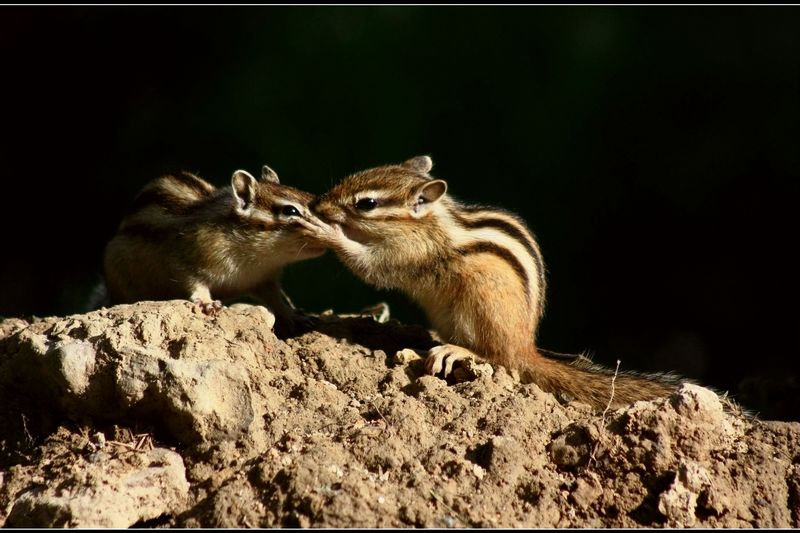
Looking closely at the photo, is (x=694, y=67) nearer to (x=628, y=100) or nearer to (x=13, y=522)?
(x=628, y=100)

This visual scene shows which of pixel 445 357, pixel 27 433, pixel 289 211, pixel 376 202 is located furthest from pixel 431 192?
pixel 27 433

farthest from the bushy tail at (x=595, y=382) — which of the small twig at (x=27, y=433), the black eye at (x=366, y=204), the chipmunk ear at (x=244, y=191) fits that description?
the small twig at (x=27, y=433)

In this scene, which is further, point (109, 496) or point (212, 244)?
point (212, 244)

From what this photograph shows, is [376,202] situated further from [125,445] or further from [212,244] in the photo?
[125,445]

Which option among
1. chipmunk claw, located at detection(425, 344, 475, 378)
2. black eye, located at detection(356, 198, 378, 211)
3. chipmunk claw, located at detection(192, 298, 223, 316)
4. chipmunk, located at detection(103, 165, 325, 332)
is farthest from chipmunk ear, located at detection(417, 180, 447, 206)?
chipmunk claw, located at detection(192, 298, 223, 316)

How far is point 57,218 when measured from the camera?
32.3 feet

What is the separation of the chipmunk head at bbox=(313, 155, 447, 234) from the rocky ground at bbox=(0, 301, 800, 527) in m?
1.31

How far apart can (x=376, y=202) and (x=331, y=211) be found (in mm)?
281

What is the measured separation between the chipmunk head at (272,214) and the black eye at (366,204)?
0.34 m

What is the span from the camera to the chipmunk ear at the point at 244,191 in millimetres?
5926

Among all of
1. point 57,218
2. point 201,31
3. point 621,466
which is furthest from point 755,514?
point 57,218

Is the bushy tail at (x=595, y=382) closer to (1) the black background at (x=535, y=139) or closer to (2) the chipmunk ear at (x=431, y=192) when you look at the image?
(2) the chipmunk ear at (x=431, y=192)

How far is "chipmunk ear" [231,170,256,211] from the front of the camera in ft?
19.4

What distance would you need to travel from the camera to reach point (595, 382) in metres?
5.15
